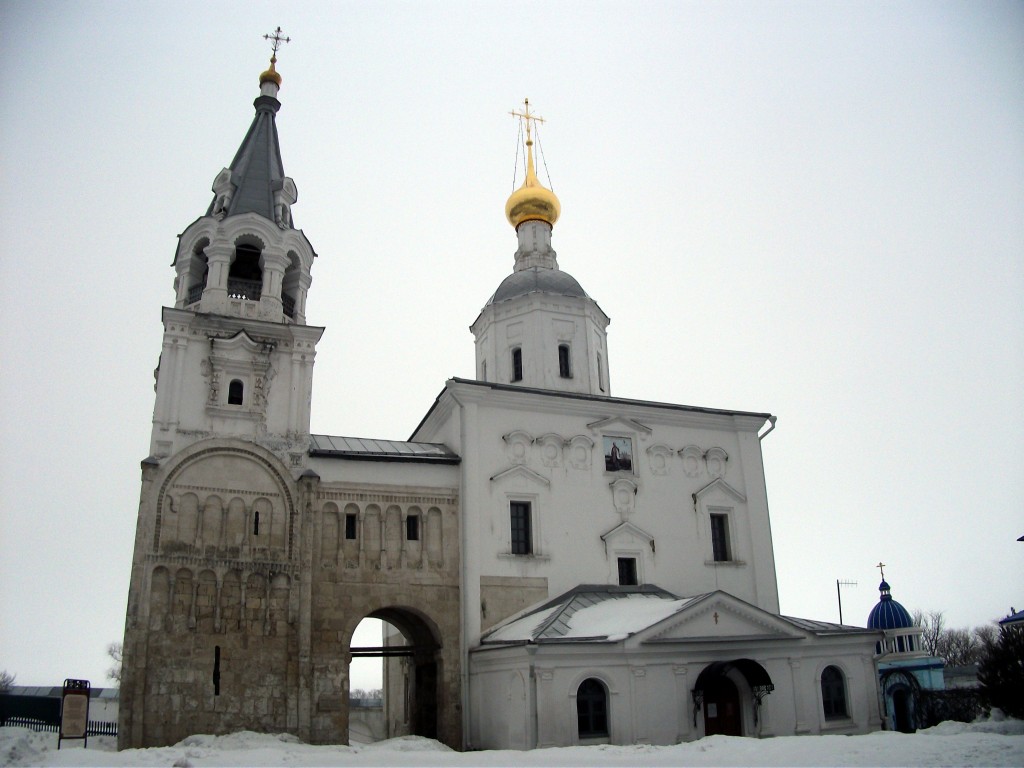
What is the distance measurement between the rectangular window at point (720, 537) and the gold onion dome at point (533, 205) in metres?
11.3

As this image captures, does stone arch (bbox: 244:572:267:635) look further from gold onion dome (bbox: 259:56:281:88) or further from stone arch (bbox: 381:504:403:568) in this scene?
gold onion dome (bbox: 259:56:281:88)

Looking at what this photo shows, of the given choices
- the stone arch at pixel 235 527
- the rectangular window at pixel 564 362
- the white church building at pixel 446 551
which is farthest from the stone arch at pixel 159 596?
the rectangular window at pixel 564 362

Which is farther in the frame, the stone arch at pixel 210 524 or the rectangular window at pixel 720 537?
the rectangular window at pixel 720 537

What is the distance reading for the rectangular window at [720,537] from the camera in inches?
891

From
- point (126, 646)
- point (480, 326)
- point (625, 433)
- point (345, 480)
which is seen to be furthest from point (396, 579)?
point (480, 326)

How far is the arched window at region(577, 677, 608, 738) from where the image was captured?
54.5 ft

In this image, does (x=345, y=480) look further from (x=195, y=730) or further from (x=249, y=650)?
(x=195, y=730)

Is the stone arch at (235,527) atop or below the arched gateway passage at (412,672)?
atop

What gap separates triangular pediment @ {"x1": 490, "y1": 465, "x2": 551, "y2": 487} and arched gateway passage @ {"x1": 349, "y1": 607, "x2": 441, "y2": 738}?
3909 mm

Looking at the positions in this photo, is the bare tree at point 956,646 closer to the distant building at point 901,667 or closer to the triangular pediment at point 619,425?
the distant building at point 901,667

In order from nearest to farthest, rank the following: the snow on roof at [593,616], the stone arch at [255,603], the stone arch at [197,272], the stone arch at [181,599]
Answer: the snow on roof at [593,616], the stone arch at [181,599], the stone arch at [255,603], the stone arch at [197,272]

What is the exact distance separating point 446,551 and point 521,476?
107 inches

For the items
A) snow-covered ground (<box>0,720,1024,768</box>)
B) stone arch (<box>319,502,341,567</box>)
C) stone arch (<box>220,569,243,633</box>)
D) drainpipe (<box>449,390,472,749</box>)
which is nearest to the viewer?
snow-covered ground (<box>0,720,1024,768</box>)

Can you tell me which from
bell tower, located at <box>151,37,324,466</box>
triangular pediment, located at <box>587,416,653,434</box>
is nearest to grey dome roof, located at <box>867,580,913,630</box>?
triangular pediment, located at <box>587,416,653,434</box>
